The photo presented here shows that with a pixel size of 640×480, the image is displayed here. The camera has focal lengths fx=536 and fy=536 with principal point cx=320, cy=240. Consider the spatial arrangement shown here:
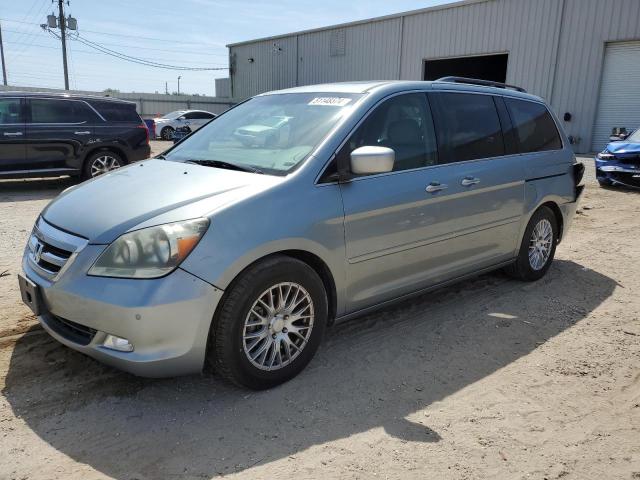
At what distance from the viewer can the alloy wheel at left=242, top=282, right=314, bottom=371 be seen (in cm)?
308

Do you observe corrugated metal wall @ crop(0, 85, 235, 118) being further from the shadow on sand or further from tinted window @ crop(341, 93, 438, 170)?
the shadow on sand

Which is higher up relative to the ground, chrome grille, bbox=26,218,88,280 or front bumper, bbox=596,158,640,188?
chrome grille, bbox=26,218,88,280

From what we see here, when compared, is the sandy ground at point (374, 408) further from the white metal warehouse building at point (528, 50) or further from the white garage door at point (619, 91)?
the white metal warehouse building at point (528, 50)

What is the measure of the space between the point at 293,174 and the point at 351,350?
1354 mm

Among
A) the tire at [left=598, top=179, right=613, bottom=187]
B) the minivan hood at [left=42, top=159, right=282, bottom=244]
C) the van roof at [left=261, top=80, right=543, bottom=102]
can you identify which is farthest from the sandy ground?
the tire at [left=598, top=179, right=613, bottom=187]

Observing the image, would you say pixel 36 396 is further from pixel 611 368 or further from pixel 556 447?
pixel 611 368

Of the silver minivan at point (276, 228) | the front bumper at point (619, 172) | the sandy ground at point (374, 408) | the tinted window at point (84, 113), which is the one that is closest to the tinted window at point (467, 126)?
the silver minivan at point (276, 228)

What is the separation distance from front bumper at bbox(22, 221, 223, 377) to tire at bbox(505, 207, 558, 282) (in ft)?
11.2

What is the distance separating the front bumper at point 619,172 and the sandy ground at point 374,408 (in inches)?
303

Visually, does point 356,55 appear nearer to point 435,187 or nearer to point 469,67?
point 469,67

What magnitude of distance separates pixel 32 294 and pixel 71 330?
0.34 m

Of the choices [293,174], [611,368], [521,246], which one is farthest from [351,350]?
[521,246]

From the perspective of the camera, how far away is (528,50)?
19844mm

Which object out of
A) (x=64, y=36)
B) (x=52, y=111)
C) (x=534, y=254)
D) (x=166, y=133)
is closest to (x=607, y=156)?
(x=534, y=254)
